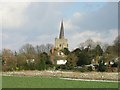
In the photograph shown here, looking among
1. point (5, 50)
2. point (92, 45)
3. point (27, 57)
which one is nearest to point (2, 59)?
point (5, 50)

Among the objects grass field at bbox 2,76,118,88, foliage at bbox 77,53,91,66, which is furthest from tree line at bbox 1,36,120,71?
grass field at bbox 2,76,118,88

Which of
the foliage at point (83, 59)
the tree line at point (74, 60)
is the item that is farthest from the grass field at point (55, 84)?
the foliage at point (83, 59)

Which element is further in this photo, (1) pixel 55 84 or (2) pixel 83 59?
(2) pixel 83 59

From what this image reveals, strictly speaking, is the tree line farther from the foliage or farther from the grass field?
the grass field

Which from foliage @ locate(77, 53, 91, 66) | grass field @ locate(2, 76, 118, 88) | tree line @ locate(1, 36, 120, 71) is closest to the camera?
grass field @ locate(2, 76, 118, 88)

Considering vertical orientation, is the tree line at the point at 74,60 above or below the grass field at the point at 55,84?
above

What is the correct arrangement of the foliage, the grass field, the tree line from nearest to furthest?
the grass field < the tree line < the foliage

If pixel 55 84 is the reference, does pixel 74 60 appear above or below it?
above

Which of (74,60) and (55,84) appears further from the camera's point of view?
(74,60)

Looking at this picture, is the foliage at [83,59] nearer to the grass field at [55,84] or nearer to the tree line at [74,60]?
the tree line at [74,60]

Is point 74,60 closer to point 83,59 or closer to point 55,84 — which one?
point 83,59

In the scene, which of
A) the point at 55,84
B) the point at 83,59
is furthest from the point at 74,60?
the point at 55,84

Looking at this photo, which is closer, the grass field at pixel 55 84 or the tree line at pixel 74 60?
the grass field at pixel 55 84

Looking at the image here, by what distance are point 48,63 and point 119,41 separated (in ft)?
49.1
